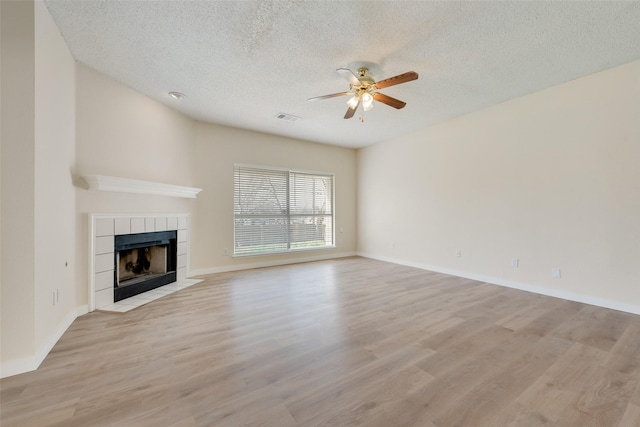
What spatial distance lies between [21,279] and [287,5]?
2759 millimetres

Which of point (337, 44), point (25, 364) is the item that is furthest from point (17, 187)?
point (337, 44)

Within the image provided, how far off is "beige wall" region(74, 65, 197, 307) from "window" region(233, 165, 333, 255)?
44.6 inches

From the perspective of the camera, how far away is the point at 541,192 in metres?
3.54

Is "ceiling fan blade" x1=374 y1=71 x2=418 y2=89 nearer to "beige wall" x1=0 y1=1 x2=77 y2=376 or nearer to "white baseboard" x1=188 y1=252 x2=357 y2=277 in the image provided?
"beige wall" x1=0 y1=1 x2=77 y2=376

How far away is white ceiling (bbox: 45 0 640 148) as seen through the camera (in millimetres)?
2107

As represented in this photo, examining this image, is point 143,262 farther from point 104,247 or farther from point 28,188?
point 28,188

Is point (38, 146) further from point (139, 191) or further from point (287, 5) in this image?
point (287, 5)

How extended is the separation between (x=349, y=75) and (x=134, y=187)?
2.86 meters

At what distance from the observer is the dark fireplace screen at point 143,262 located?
10.8 feet

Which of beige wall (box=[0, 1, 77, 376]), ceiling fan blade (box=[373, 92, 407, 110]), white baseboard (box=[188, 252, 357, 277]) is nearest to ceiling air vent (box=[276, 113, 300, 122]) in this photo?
ceiling fan blade (box=[373, 92, 407, 110])

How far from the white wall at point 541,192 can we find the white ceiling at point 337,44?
16.0 inches

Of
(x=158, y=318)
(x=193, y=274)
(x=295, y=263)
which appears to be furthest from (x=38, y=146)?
(x=295, y=263)

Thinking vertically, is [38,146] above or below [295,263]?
above

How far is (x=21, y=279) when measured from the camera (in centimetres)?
183
